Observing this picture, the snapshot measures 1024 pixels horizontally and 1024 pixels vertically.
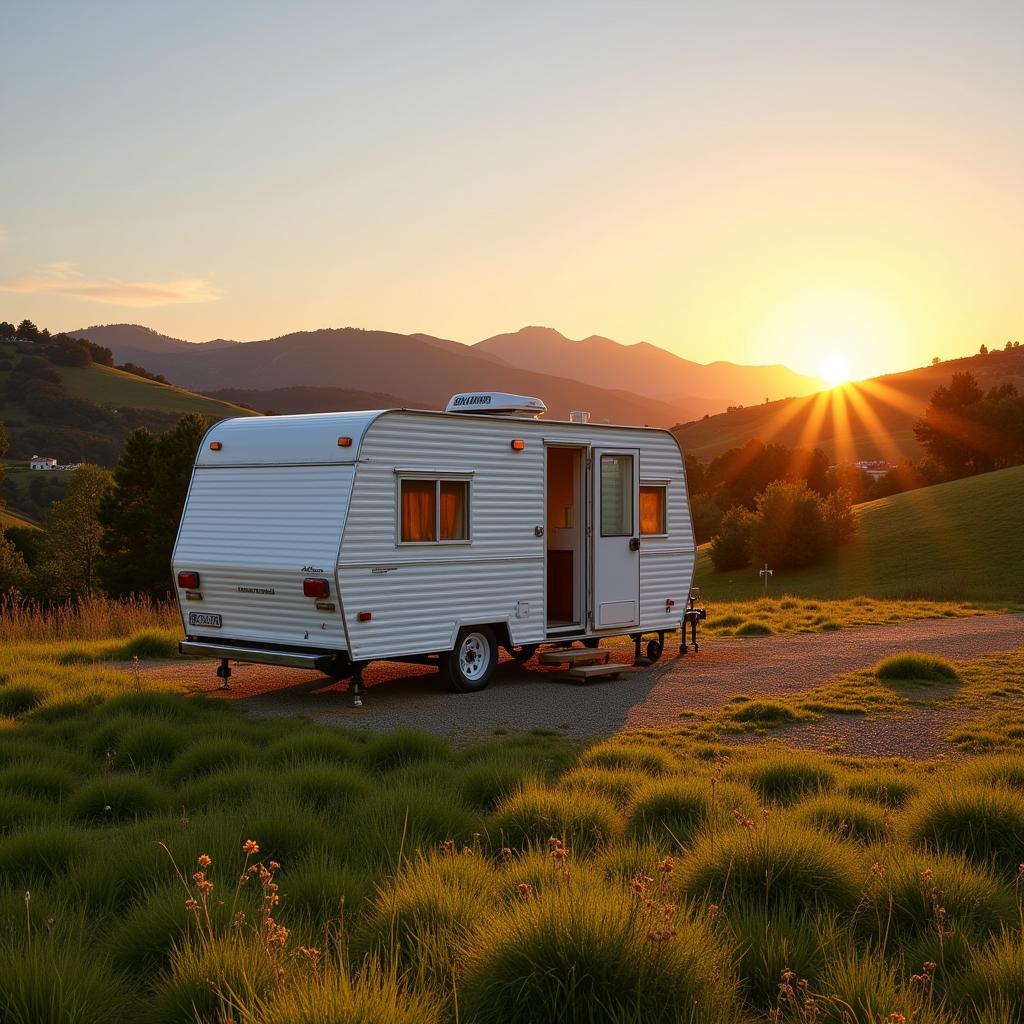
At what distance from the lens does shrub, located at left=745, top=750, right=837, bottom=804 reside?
7.23 metres

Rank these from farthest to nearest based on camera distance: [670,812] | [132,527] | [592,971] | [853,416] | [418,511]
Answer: [853,416]
[132,527]
[418,511]
[670,812]
[592,971]

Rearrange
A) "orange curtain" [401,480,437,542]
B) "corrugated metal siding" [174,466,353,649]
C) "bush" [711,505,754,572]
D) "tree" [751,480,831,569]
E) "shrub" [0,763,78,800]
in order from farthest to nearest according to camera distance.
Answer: "bush" [711,505,754,572]
"tree" [751,480,831,569]
"orange curtain" [401,480,437,542]
"corrugated metal siding" [174,466,353,649]
"shrub" [0,763,78,800]

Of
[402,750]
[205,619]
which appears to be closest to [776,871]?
[402,750]

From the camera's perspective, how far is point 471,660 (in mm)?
12531

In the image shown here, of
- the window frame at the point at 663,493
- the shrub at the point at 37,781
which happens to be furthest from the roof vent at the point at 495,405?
the shrub at the point at 37,781

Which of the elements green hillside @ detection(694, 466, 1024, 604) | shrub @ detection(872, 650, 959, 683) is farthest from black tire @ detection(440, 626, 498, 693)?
green hillside @ detection(694, 466, 1024, 604)

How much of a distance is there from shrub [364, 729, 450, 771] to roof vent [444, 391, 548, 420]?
5198mm

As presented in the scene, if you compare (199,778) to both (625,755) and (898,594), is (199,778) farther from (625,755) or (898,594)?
(898,594)

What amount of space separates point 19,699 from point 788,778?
7.11 metres

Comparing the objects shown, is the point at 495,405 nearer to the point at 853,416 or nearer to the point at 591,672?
the point at 591,672

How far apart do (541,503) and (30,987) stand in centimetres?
963

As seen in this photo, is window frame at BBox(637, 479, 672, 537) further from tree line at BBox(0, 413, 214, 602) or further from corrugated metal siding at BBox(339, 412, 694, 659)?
tree line at BBox(0, 413, 214, 602)

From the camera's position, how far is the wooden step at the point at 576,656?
1339 centimetres

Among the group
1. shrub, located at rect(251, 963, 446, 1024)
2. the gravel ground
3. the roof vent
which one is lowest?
the gravel ground
